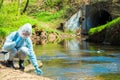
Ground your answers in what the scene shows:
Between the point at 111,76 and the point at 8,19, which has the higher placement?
the point at 8,19

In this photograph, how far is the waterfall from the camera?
51.2 meters

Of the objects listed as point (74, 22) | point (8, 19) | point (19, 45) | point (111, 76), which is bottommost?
point (111, 76)

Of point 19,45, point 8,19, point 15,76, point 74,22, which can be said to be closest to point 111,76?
point 19,45

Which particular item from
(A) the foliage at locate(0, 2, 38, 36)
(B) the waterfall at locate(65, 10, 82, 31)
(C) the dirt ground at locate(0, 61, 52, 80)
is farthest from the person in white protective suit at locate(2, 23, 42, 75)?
(B) the waterfall at locate(65, 10, 82, 31)

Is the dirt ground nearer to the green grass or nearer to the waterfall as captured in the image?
the green grass

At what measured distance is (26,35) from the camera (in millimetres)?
11594

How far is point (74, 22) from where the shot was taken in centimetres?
5147

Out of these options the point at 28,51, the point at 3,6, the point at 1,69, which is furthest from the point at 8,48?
the point at 3,6

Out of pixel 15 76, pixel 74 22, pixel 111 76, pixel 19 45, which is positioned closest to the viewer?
pixel 15 76

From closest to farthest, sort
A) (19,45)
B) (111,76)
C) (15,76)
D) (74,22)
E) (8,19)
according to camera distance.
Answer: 1. (15,76)
2. (19,45)
3. (111,76)
4. (8,19)
5. (74,22)

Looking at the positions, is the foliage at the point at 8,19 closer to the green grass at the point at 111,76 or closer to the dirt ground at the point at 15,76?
the green grass at the point at 111,76

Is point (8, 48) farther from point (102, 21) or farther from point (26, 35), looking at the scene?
point (102, 21)

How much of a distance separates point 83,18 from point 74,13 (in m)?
1.76

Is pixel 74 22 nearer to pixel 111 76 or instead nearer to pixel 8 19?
pixel 8 19
